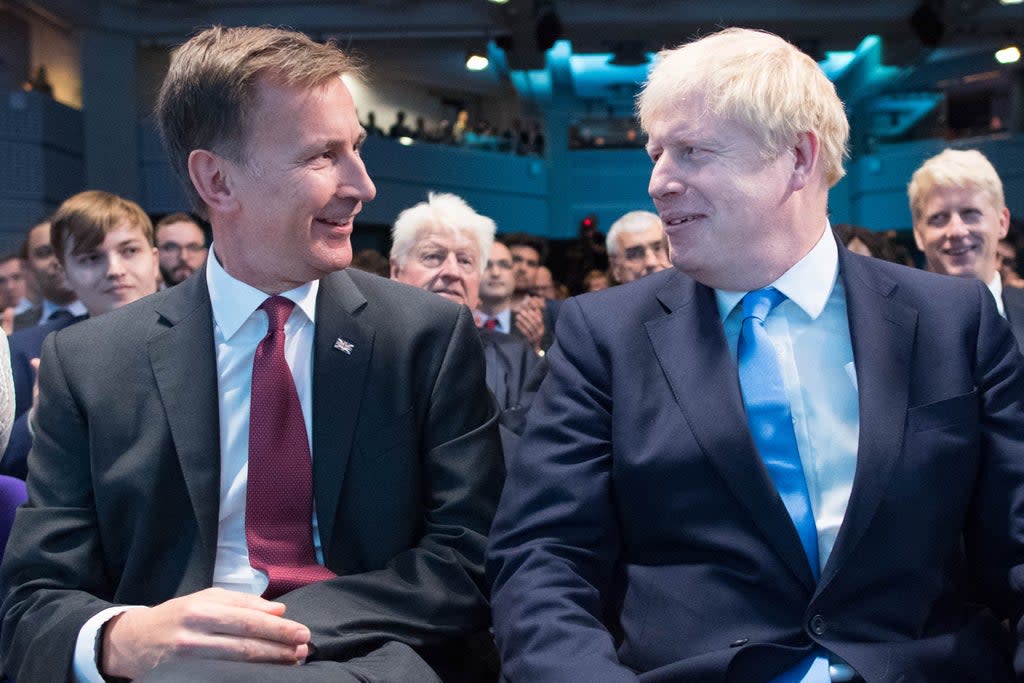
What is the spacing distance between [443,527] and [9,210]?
11.8 meters

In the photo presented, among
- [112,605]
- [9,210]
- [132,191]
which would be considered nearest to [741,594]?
[112,605]

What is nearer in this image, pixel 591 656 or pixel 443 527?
pixel 591 656

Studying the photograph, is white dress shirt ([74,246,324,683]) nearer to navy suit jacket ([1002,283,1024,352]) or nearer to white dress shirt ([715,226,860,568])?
white dress shirt ([715,226,860,568])

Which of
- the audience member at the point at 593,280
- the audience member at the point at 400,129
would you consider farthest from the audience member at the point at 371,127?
the audience member at the point at 593,280

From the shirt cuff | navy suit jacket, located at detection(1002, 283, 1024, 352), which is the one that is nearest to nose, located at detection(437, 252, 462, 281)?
navy suit jacket, located at detection(1002, 283, 1024, 352)

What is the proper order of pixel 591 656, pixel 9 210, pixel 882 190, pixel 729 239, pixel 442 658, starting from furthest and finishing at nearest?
pixel 882 190
pixel 9 210
pixel 442 658
pixel 729 239
pixel 591 656

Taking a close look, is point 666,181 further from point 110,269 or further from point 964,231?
point 110,269

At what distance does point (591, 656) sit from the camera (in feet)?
5.44

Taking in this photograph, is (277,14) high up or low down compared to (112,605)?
up

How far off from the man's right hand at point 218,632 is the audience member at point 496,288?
4367 millimetres

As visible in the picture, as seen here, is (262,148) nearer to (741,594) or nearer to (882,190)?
(741,594)

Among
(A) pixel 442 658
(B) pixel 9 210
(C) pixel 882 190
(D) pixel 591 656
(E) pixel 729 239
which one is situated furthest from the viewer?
(C) pixel 882 190

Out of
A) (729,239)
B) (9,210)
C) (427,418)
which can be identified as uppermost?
(729,239)

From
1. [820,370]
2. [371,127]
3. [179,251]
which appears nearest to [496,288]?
[179,251]
